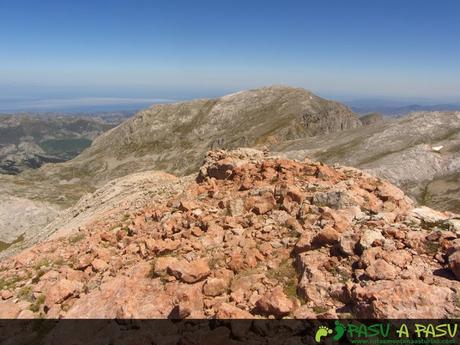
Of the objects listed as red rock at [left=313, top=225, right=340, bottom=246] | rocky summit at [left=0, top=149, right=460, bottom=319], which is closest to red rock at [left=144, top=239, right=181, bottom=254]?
rocky summit at [left=0, top=149, right=460, bottom=319]

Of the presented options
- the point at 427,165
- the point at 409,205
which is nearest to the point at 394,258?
the point at 409,205

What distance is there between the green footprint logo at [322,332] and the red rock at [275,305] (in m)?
1.32

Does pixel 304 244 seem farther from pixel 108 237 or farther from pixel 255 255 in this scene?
pixel 108 237

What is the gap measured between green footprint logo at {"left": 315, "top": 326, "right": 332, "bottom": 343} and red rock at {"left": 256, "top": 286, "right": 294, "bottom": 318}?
1318 mm

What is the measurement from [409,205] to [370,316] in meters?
12.6

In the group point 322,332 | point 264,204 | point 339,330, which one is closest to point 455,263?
point 339,330

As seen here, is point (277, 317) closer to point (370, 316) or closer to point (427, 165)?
point (370, 316)

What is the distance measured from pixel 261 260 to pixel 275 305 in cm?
398

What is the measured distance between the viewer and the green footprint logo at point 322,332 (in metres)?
12.8

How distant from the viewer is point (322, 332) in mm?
12969

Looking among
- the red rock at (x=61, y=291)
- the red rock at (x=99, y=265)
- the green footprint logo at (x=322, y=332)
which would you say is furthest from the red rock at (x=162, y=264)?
the green footprint logo at (x=322, y=332)

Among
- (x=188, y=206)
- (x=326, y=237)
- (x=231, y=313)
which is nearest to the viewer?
(x=231, y=313)

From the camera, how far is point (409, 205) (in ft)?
77.6

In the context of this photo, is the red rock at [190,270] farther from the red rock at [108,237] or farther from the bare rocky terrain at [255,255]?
the red rock at [108,237]
